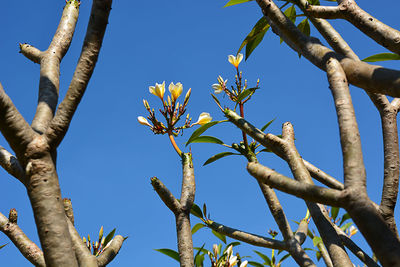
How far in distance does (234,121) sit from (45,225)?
41.2 inches

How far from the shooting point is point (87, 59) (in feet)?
4.30

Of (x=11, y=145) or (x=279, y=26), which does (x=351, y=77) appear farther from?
(x=11, y=145)

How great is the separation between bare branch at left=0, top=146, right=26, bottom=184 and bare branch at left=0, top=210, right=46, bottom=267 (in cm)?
44

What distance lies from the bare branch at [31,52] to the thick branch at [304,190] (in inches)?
49.8

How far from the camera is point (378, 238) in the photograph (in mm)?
1021

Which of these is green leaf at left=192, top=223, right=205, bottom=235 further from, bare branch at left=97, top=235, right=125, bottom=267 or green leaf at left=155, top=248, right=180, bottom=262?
bare branch at left=97, top=235, right=125, bottom=267

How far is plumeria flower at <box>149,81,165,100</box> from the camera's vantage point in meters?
2.04

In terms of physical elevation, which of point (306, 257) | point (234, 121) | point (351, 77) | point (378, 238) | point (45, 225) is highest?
point (234, 121)

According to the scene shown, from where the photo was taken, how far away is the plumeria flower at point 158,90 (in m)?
2.04

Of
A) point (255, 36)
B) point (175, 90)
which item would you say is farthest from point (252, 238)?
point (255, 36)

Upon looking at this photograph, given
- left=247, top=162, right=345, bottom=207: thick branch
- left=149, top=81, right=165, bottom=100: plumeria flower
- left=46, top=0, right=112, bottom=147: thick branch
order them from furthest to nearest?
1. left=149, top=81, right=165, bottom=100: plumeria flower
2. left=46, top=0, right=112, bottom=147: thick branch
3. left=247, top=162, right=345, bottom=207: thick branch

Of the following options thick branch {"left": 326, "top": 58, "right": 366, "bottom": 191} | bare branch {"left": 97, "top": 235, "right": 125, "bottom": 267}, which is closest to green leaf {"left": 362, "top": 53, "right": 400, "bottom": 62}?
thick branch {"left": 326, "top": 58, "right": 366, "bottom": 191}

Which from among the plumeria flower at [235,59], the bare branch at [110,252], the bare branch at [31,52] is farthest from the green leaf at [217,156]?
the bare branch at [31,52]

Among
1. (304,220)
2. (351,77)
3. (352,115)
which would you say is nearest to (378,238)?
(352,115)
